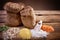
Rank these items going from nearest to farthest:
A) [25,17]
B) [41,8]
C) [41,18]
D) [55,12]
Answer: [25,17], [41,18], [55,12], [41,8]

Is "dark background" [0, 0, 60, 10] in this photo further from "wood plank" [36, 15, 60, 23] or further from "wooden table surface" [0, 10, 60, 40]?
"wood plank" [36, 15, 60, 23]

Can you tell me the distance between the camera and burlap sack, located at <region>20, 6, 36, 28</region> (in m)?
1.89

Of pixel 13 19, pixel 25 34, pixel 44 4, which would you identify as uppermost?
pixel 44 4

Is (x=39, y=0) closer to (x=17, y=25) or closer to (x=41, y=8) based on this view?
(x=41, y=8)

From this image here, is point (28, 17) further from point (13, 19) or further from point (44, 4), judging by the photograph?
point (44, 4)

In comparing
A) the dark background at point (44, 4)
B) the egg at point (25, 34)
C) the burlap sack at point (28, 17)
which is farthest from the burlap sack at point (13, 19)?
the dark background at point (44, 4)

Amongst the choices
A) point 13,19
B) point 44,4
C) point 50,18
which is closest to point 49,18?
point 50,18

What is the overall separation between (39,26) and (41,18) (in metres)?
0.29

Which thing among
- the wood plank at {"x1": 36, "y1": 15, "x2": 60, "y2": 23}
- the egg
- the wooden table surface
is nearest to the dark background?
the wooden table surface

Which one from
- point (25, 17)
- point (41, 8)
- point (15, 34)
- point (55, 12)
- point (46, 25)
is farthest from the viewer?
point (41, 8)

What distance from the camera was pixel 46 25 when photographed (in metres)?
2.04

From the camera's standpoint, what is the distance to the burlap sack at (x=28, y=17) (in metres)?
1.89

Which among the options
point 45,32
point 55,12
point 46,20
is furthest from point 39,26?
point 55,12

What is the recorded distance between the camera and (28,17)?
1.90 metres
